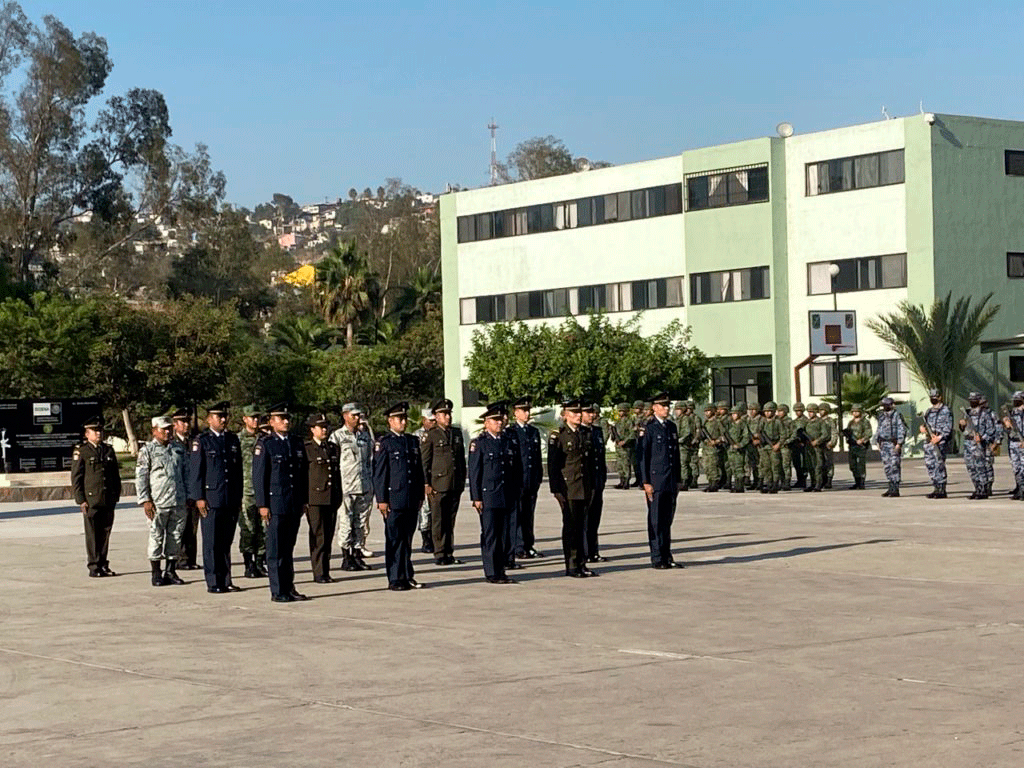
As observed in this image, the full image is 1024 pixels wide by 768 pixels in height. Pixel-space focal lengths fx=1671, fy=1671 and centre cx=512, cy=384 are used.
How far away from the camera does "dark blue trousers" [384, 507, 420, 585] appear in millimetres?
16344

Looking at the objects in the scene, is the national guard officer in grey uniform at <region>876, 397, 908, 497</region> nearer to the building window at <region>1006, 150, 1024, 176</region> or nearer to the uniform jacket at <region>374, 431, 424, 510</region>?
the uniform jacket at <region>374, 431, 424, 510</region>

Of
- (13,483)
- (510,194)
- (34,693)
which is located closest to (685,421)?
(13,483)

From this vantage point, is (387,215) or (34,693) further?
(387,215)

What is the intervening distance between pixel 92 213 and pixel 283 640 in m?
67.6

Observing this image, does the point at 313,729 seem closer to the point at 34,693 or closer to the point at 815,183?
the point at 34,693

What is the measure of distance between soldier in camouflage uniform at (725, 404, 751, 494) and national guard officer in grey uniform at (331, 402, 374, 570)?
611 inches

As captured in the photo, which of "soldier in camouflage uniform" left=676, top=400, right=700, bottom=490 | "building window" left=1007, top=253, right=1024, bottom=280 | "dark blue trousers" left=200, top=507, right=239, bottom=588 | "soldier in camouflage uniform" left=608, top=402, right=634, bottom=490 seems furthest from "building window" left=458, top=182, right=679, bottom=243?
"dark blue trousers" left=200, top=507, right=239, bottom=588

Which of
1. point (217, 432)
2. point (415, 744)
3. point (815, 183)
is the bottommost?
point (415, 744)

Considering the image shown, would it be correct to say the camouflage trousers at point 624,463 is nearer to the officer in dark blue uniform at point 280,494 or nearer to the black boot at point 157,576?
the black boot at point 157,576

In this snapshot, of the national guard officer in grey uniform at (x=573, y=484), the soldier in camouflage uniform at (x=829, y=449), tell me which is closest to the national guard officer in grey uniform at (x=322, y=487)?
the national guard officer in grey uniform at (x=573, y=484)

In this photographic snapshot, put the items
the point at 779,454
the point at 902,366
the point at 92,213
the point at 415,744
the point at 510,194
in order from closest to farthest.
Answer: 1. the point at 415,744
2. the point at 779,454
3. the point at 902,366
4. the point at 510,194
5. the point at 92,213

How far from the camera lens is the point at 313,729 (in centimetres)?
909

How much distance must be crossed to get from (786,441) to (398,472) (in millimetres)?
17293

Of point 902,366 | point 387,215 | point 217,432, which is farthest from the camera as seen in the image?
point 387,215
